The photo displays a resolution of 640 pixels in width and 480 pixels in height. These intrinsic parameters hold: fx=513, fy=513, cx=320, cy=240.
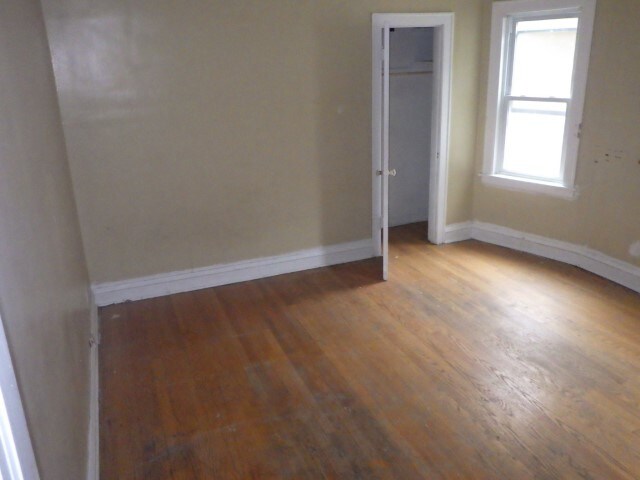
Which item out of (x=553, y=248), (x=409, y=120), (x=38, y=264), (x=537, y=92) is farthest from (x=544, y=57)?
(x=38, y=264)

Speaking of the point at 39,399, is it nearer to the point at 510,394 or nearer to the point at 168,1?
the point at 510,394

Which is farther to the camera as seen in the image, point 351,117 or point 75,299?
point 351,117

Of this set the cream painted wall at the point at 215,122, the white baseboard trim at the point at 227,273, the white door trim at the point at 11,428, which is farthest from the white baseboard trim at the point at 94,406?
the white door trim at the point at 11,428

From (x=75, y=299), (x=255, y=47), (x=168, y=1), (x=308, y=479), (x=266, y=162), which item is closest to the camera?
(x=308, y=479)

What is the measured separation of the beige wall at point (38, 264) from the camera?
1273 mm

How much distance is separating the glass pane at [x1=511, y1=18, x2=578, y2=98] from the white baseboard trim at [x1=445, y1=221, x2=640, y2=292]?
127cm

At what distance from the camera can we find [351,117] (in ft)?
14.4

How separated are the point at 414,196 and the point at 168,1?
328cm

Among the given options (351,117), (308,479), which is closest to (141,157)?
(351,117)

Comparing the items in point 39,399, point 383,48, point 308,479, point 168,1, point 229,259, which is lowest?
point 308,479

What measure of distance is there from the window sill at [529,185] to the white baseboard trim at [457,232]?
0.48 metres

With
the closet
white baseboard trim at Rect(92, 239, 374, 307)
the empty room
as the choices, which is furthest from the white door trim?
the closet

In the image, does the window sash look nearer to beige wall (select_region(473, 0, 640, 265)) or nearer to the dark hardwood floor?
beige wall (select_region(473, 0, 640, 265))

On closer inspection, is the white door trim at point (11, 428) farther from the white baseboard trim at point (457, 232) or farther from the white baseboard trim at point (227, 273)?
the white baseboard trim at point (457, 232)
